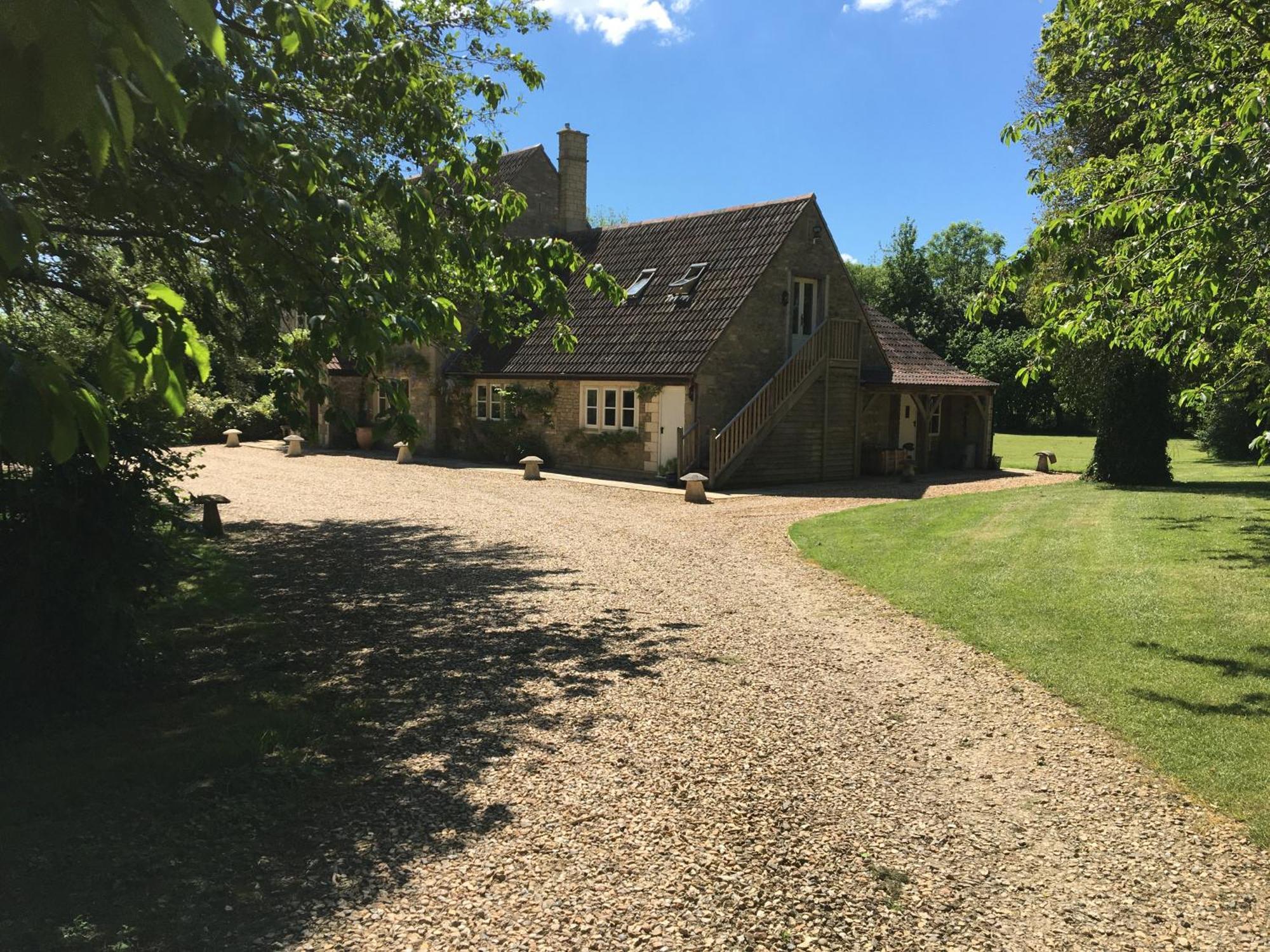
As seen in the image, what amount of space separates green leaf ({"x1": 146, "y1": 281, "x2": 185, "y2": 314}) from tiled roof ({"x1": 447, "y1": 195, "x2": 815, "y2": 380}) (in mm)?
20220

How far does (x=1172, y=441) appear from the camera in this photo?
4622 cm

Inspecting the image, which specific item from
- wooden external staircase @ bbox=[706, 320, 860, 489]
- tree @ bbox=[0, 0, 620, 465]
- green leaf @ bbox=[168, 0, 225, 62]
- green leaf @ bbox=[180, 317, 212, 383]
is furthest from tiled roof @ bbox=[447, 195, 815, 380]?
green leaf @ bbox=[168, 0, 225, 62]

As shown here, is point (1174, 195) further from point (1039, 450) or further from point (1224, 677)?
point (1039, 450)

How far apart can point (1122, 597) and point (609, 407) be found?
54.6 feet

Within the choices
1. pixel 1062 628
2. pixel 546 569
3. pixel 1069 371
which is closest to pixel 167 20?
pixel 1062 628

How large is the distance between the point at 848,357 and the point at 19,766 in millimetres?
22769

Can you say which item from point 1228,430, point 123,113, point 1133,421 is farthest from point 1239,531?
point 1228,430

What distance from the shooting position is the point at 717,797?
5301 millimetres

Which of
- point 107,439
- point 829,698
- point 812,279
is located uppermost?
point 812,279

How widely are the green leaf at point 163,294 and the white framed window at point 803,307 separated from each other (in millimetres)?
23397

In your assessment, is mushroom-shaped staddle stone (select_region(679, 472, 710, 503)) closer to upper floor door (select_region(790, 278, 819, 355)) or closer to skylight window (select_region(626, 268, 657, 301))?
upper floor door (select_region(790, 278, 819, 355))

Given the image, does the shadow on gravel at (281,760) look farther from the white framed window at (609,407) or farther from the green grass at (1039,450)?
the green grass at (1039,450)

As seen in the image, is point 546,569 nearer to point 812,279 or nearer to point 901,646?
point 901,646

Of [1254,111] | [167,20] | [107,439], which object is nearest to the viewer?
[167,20]
